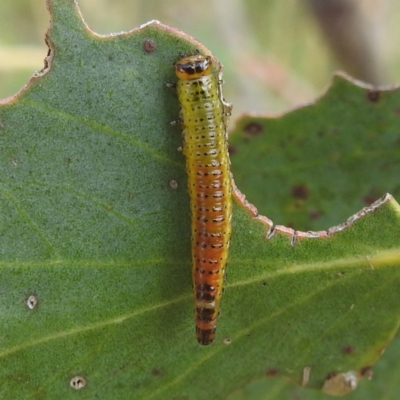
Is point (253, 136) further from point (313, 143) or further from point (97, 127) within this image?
point (97, 127)

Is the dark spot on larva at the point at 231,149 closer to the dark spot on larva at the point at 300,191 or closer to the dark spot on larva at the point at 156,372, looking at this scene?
the dark spot on larva at the point at 300,191

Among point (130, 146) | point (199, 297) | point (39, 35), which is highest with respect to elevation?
point (130, 146)

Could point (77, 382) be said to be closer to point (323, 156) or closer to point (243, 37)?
point (323, 156)

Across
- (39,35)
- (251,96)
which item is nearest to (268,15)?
(251,96)

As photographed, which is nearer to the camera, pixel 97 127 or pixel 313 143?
pixel 97 127

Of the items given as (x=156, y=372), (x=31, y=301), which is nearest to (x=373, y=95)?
(x=156, y=372)

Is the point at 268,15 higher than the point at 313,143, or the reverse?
the point at 313,143

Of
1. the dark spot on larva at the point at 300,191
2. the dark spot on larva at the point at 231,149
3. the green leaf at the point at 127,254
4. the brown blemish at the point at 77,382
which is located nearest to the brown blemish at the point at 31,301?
the green leaf at the point at 127,254
